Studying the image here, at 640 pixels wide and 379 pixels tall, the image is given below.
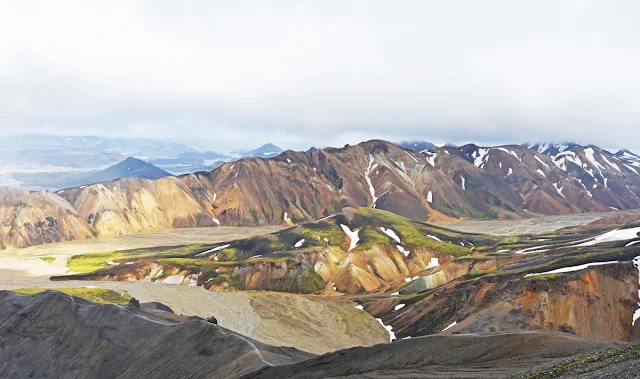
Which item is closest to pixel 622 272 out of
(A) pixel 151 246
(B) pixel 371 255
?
(B) pixel 371 255

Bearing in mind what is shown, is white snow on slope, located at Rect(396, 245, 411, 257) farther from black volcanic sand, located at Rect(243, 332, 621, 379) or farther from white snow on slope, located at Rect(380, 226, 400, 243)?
black volcanic sand, located at Rect(243, 332, 621, 379)

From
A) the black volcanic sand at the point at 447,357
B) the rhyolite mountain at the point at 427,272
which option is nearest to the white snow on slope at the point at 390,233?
the rhyolite mountain at the point at 427,272

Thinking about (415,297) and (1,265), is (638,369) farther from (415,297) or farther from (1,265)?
(1,265)

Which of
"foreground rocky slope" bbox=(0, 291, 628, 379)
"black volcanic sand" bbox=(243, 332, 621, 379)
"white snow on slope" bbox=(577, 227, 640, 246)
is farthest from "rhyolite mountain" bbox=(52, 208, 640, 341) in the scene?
"foreground rocky slope" bbox=(0, 291, 628, 379)

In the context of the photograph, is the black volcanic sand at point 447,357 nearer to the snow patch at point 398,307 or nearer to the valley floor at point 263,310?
the valley floor at point 263,310

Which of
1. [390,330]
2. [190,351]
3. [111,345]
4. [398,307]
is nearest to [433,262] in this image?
[398,307]

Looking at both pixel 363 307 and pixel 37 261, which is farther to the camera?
pixel 37 261

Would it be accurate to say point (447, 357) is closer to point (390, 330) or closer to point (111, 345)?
point (111, 345)
